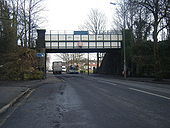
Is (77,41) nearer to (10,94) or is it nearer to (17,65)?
(17,65)

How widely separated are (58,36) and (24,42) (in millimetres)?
13686

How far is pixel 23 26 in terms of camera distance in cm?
3259

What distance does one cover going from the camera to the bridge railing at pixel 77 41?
4778 centimetres

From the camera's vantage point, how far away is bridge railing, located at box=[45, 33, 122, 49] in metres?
47.8

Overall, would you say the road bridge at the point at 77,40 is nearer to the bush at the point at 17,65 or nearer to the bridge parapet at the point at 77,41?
the bridge parapet at the point at 77,41

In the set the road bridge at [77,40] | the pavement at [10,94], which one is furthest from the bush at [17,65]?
the road bridge at [77,40]

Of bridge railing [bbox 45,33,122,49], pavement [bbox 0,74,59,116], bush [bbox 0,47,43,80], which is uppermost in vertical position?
bridge railing [bbox 45,33,122,49]

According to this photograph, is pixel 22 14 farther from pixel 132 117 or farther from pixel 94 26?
pixel 94 26

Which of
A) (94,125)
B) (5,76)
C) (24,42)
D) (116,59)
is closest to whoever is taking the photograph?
(94,125)

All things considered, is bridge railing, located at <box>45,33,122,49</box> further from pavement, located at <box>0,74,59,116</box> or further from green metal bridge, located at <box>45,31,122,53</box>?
pavement, located at <box>0,74,59,116</box>

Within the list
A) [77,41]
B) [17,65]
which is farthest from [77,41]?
[17,65]

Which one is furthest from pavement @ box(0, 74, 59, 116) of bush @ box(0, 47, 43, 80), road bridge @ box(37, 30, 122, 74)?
road bridge @ box(37, 30, 122, 74)

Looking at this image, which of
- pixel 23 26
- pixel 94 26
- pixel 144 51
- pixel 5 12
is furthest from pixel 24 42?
pixel 94 26

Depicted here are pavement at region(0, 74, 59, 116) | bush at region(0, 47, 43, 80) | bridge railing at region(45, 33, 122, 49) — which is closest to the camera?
pavement at region(0, 74, 59, 116)
